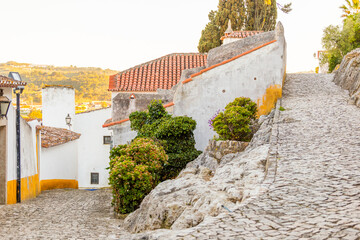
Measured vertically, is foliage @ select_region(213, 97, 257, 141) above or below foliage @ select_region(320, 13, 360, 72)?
below

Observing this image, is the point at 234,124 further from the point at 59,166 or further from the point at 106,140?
the point at 59,166

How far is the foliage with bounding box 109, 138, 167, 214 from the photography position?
10.8m

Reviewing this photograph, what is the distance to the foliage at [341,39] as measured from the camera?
2134 cm

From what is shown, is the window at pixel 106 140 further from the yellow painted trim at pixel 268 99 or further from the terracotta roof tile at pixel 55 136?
the yellow painted trim at pixel 268 99

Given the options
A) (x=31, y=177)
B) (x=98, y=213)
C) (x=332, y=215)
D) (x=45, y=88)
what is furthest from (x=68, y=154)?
(x=332, y=215)

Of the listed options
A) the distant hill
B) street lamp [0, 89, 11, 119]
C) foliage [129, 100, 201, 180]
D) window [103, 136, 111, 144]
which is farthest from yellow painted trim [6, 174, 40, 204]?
the distant hill

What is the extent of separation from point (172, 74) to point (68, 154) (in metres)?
9.47

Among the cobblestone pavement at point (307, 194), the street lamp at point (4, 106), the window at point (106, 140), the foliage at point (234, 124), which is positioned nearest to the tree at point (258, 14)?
the window at point (106, 140)

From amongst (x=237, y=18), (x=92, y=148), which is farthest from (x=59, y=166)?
(x=237, y=18)

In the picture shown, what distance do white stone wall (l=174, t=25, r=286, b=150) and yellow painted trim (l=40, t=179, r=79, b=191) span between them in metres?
11.7

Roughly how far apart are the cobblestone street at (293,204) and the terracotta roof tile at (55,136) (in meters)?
9.20

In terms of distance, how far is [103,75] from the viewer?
213 feet

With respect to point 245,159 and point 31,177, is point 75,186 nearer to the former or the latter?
point 31,177

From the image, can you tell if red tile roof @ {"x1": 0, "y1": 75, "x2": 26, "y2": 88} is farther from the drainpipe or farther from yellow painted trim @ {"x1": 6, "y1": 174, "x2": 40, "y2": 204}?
yellow painted trim @ {"x1": 6, "y1": 174, "x2": 40, "y2": 204}
